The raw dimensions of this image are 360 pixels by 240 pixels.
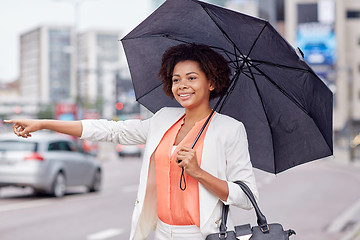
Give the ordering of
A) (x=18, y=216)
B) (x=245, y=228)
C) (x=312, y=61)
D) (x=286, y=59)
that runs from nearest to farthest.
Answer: (x=245, y=228) → (x=286, y=59) → (x=18, y=216) → (x=312, y=61)

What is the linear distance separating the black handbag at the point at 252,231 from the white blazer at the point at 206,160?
3 centimetres

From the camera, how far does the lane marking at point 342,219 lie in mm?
10933

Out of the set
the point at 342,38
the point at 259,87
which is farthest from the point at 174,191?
the point at 342,38

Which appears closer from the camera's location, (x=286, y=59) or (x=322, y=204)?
(x=286, y=59)

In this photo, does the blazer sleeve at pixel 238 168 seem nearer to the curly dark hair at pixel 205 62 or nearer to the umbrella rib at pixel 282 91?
the curly dark hair at pixel 205 62

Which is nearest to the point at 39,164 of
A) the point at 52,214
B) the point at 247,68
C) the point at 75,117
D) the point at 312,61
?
the point at 52,214

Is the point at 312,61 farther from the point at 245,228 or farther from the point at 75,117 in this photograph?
the point at 245,228

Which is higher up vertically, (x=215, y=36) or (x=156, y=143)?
(x=215, y=36)

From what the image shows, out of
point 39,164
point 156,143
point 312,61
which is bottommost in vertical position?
point 39,164

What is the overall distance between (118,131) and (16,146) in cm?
1202

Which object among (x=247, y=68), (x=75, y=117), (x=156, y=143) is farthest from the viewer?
(x=75, y=117)

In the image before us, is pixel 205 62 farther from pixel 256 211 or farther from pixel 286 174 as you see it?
pixel 286 174

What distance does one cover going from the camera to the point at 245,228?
277 centimetres

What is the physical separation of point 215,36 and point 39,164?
11.7m
